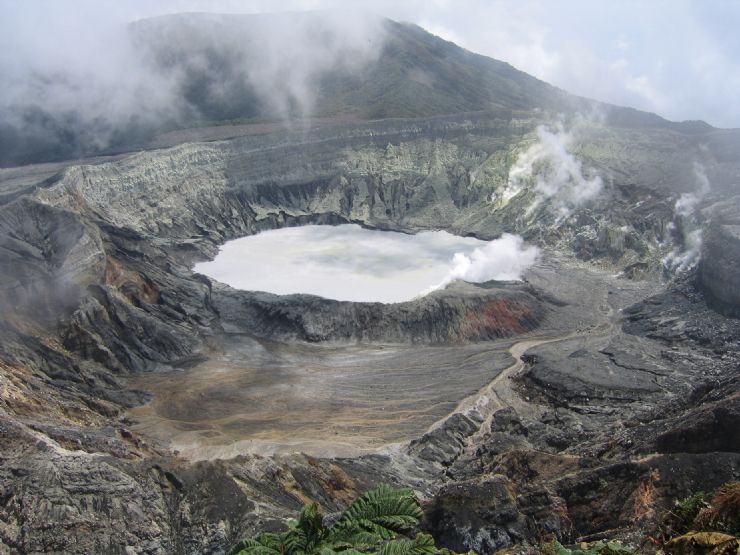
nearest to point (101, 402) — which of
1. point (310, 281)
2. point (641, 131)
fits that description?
point (310, 281)

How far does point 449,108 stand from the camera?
286 ft

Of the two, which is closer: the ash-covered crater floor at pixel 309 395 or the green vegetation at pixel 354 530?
the green vegetation at pixel 354 530

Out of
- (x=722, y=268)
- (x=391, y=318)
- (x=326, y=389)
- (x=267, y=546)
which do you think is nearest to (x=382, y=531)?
(x=267, y=546)

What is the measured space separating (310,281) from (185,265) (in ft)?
34.0

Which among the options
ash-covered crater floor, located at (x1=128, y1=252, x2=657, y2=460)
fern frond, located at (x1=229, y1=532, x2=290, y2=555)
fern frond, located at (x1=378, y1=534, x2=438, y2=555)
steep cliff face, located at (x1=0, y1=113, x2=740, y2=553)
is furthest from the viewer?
ash-covered crater floor, located at (x1=128, y1=252, x2=657, y2=460)

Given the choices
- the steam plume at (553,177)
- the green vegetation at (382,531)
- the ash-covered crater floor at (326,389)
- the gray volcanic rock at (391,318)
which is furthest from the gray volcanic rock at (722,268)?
the green vegetation at (382,531)

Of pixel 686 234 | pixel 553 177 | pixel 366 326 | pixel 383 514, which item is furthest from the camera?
pixel 553 177

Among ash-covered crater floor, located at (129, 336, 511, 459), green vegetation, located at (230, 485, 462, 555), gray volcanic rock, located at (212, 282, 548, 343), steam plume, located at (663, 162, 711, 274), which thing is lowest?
green vegetation, located at (230, 485, 462, 555)

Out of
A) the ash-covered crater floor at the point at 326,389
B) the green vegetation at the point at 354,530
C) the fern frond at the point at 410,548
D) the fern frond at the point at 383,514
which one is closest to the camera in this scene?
the fern frond at the point at 410,548

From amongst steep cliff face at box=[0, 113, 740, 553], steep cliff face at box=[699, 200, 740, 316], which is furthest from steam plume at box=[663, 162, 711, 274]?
steep cliff face at box=[699, 200, 740, 316]

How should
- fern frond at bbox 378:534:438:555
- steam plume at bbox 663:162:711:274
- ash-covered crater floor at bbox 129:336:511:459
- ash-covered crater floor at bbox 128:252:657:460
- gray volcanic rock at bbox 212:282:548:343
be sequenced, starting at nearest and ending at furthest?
1. fern frond at bbox 378:534:438:555
2. ash-covered crater floor at bbox 129:336:511:459
3. ash-covered crater floor at bbox 128:252:657:460
4. gray volcanic rock at bbox 212:282:548:343
5. steam plume at bbox 663:162:711:274

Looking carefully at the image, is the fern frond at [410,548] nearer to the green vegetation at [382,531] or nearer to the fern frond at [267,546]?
the green vegetation at [382,531]

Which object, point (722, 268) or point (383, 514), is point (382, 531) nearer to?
point (383, 514)

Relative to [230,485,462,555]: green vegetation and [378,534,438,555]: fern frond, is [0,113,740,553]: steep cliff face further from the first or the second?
[378,534,438,555]: fern frond
